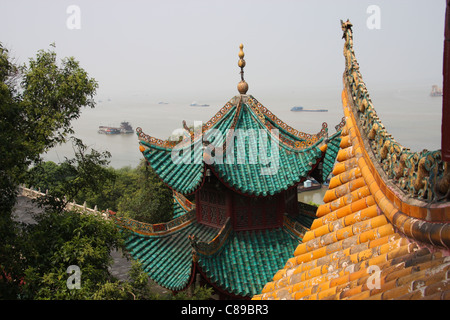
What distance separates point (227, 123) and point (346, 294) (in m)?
8.26

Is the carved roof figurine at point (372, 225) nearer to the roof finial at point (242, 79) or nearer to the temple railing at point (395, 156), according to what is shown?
the temple railing at point (395, 156)

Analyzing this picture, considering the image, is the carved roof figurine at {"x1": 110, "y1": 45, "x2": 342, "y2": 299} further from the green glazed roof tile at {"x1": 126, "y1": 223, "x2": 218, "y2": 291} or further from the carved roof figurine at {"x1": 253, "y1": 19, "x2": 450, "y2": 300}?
the carved roof figurine at {"x1": 253, "y1": 19, "x2": 450, "y2": 300}

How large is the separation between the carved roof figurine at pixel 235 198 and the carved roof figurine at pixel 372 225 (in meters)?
4.64

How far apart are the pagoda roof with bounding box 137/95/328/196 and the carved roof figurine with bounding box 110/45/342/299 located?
24 mm

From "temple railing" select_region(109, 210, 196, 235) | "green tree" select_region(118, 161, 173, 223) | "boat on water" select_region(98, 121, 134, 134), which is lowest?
"green tree" select_region(118, 161, 173, 223)

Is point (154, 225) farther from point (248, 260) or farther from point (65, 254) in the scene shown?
point (65, 254)

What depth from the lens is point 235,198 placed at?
36.3ft

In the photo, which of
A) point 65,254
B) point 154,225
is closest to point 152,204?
point 154,225

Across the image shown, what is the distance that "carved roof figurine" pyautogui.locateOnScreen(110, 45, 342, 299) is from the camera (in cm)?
1016

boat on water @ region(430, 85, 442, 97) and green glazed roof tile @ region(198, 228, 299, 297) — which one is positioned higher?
boat on water @ region(430, 85, 442, 97)

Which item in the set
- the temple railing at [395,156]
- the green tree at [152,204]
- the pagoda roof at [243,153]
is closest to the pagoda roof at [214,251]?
the pagoda roof at [243,153]

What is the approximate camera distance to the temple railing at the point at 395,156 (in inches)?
125

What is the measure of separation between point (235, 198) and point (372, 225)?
6713 mm

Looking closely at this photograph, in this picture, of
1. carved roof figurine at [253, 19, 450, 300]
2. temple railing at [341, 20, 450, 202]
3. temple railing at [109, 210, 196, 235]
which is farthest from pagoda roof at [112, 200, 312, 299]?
temple railing at [341, 20, 450, 202]
